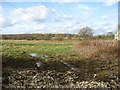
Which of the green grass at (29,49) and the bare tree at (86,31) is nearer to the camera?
the green grass at (29,49)

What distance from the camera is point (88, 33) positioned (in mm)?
Result: 36312

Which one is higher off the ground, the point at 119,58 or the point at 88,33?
the point at 88,33

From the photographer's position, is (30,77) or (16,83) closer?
(16,83)

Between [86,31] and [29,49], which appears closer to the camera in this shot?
[29,49]

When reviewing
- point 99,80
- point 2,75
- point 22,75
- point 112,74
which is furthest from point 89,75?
point 2,75

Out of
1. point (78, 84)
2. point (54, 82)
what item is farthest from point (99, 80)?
point (54, 82)

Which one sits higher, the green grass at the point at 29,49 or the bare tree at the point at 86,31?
the bare tree at the point at 86,31

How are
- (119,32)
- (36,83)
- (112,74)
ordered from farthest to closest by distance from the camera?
1. (119,32)
2. (112,74)
3. (36,83)

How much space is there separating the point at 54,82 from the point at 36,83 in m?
0.69

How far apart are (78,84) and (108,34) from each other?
106ft

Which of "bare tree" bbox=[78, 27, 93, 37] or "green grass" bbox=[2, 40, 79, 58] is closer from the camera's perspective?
"green grass" bbox=[2, 40, 79, 58]

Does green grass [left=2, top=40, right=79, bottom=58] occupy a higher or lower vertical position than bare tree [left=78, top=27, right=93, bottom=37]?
lower

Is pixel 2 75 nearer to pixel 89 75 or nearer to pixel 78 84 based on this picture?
pixel 78 84

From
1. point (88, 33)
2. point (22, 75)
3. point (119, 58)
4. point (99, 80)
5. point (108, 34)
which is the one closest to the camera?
point (99, 80)
